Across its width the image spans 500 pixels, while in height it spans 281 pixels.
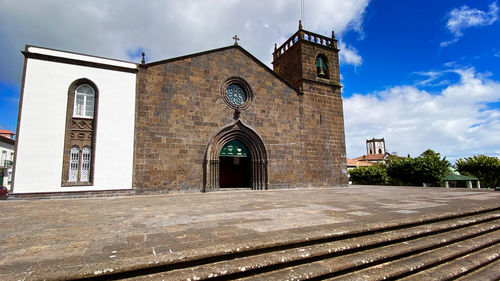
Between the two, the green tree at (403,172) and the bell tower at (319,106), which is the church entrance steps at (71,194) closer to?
the bell tower at (319,106)

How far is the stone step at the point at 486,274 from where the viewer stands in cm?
332

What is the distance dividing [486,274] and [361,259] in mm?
1884

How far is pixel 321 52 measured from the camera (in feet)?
61.1

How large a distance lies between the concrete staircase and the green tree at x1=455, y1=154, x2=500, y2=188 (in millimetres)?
25101

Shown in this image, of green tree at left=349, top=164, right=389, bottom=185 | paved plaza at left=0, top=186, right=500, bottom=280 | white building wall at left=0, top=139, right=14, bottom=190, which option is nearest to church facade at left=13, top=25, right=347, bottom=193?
paved plaza at left=0, top=186, right=500, bottom=280

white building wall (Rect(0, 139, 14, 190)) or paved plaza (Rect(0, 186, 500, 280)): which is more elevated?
white building wall (Rect(0, 139, 14, 190))

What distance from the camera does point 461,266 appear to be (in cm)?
351

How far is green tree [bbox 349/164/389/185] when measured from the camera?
23.5 meters

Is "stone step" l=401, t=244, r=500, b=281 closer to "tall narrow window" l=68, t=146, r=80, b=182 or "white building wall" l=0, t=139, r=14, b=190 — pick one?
"tall narrow window" l=68, t=146, r=80, b=182

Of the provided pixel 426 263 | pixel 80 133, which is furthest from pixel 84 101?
pixel 426 263

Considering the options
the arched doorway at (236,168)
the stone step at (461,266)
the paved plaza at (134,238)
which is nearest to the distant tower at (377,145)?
the arched doorway at (236,168)

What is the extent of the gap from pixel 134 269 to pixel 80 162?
11154 millimetres

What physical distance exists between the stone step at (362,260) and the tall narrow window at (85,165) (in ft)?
37.9

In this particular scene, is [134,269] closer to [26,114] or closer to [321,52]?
[26,114]
